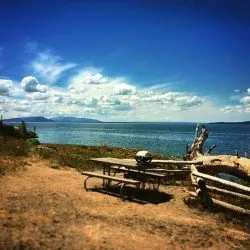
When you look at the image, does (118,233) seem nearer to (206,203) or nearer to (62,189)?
(206,203)

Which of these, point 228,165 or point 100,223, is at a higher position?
point 228,165

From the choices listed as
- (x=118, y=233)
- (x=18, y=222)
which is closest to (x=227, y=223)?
(x=118, y=233)

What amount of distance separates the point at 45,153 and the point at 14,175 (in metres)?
6.93

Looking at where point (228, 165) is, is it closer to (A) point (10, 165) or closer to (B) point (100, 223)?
(B) point (100, 223)

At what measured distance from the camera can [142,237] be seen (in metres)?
7.91

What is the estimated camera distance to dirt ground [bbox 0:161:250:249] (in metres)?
7.38

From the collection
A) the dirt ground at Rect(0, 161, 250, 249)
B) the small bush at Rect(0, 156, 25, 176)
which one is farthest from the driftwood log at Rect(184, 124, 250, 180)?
the small bush at Rect(0, 156, 25, 176)

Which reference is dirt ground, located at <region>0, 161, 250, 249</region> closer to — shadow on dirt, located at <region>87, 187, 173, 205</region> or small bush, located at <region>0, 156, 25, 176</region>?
shadow on dirt, located at <region>87, 187, 173, 205</region>

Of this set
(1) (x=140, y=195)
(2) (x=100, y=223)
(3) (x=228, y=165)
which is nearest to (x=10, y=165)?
(1) (x=140, y=195)

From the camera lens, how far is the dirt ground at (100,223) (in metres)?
7.38

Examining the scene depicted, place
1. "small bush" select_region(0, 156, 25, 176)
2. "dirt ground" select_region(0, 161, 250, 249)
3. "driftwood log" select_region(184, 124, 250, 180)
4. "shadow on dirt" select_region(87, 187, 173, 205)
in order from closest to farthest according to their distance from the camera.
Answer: "dirt ground" select_region(0, 161, 250, 249) → "shadow on dirt" select_region(87, 187, 173, 205) → "driftwood log" select_region(184, 124, 250, 180) → "small bush" select_region(0, 156, 25, 176)

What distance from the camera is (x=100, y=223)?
8.72 meters

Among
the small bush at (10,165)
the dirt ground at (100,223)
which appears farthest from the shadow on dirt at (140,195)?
the small bush at (10,165)

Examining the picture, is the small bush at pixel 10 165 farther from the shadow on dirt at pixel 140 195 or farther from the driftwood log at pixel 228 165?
the driftwood log at pixel 228 165
